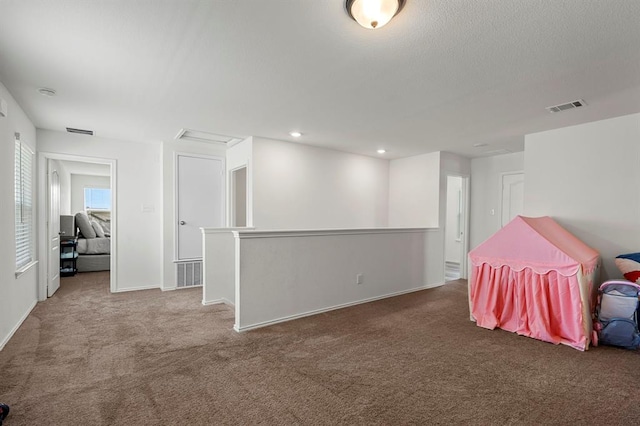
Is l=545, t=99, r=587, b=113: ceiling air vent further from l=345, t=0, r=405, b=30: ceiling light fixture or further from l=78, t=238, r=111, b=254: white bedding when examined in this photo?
l=78, t=238, r=111, b=254: white bedding

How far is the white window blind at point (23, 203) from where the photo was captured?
11.6 ft

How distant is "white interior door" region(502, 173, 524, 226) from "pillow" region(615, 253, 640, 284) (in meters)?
2.13

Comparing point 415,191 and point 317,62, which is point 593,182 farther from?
point 317,62

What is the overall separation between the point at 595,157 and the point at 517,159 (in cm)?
173

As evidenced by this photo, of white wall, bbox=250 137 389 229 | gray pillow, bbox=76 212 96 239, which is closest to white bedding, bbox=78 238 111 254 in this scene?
gray pillow, bbox=76 212 96 239

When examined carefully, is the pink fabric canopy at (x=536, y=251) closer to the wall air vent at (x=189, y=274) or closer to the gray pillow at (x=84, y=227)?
the wall air vent at (x=189, y=274)

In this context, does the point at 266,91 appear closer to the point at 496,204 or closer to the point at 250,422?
the point at 250,422

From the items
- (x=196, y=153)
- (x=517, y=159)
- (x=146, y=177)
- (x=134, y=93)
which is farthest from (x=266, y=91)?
(x=517, y=159)

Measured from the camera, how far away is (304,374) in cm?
242

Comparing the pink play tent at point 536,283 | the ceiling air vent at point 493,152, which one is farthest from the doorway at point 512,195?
the pink play tent at point 536,283

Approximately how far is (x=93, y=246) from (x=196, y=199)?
328 cm

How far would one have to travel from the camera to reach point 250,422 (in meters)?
1.86

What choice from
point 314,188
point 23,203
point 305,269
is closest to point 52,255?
point 23,203

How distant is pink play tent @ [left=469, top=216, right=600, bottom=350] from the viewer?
116 inches
